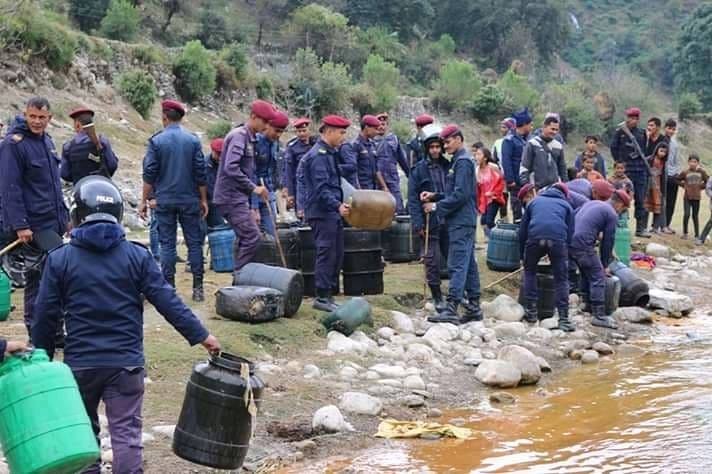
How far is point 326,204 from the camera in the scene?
935cm

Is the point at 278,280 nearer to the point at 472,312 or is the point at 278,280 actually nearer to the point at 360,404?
the point at 360,404

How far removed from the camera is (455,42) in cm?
7362

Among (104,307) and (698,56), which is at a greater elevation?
(698,56)

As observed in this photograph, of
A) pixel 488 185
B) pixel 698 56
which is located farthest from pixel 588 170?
pixel 698 56

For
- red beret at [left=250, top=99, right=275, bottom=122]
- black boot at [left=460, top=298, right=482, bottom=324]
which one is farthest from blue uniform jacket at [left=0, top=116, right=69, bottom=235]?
black boot at [left=460, top=298, right=482, bottom=324]

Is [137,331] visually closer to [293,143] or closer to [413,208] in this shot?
[413,208]

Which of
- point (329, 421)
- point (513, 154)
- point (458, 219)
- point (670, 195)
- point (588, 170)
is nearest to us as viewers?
point (329, 421)

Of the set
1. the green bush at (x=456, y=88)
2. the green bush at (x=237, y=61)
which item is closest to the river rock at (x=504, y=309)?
the green bush at (x=237, y=61)

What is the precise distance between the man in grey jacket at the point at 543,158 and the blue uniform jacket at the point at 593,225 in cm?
110

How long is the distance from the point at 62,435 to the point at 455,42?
2835 inches

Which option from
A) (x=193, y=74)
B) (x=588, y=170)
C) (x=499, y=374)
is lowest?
(x=499, y=374)

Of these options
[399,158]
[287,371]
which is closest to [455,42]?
[399,158]

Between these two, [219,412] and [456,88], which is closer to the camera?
[219,412]

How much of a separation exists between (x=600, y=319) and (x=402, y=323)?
245 cm
